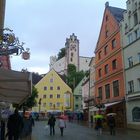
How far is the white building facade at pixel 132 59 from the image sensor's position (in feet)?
114

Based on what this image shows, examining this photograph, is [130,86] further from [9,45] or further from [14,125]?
[9,45]

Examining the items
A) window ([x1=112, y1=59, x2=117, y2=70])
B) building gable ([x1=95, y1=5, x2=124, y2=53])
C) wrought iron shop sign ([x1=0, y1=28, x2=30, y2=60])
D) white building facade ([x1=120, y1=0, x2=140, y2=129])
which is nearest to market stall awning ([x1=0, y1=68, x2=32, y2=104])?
wrought iron shop sign ([x1=0, y1=28, x2=30, y2=60])

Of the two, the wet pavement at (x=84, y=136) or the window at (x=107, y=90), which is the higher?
the window at (x=107, y=90)

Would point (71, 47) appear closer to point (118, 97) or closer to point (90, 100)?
point (90, 100)

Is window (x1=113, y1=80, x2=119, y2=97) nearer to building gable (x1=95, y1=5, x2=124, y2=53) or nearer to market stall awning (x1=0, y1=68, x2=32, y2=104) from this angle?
building gable (x1=95, y1=5, x2=124, y2=53)

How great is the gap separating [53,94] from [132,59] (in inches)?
2367

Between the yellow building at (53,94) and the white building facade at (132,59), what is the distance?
5584 cm

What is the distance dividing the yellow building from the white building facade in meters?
55.8

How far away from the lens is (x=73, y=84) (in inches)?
4382

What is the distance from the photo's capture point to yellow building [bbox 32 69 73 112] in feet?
305

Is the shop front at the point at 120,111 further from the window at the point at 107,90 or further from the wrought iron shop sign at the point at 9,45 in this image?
the wrought iron shop sign at the point at 9,45

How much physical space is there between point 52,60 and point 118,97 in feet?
407

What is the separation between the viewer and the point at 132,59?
36281 millimetres

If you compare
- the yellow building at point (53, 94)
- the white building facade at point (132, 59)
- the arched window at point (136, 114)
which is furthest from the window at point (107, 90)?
the yellow building at point (53, 94)
